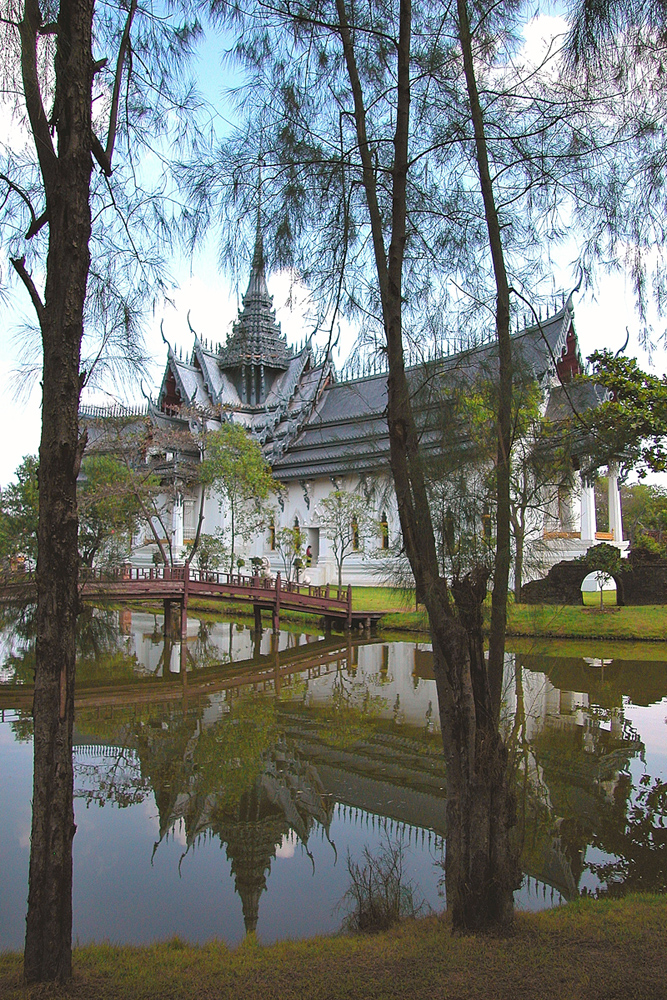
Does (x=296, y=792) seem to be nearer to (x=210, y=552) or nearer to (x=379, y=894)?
(x=379, y=894)

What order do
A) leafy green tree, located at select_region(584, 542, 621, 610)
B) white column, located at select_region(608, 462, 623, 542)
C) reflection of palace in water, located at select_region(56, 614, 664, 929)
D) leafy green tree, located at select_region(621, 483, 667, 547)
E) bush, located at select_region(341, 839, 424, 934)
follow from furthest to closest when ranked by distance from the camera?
white column, located at select_region(608, 462, 623, 542) < leafy green tree, located at select_region(621, 483, 667, 547) < leafy green tree, located at select_region(584, 542, 621, 610) < reflection of palace in water, located at select_region(56, 614, 664, 929) < bush, located at select_region(341, 839, 424, 934)

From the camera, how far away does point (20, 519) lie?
21.4 metres

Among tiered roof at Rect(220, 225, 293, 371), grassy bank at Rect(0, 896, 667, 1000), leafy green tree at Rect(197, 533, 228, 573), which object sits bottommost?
grassy bank at Rect(0, 896, 667, 1000)

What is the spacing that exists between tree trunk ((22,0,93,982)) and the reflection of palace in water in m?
2.26

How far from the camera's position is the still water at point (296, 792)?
520 centimetres

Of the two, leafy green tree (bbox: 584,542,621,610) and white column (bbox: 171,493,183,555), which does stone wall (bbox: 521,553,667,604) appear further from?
white column (bbox: 171,493,183,555)

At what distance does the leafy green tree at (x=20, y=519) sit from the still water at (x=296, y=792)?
7270 mm

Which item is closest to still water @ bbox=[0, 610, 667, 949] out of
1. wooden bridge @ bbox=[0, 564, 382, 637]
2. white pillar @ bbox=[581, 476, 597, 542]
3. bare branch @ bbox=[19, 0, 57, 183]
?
wooden bridge @ bbox=[0, 564, 382, 637]

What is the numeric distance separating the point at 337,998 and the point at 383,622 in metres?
Answer: 17.7

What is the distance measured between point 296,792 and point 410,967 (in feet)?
13.8

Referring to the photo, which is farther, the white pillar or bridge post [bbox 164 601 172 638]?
the white pillar

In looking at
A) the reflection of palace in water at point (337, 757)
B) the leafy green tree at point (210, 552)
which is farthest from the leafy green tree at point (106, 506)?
the reflection of palace in water at point (337, 757)

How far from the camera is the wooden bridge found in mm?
16812

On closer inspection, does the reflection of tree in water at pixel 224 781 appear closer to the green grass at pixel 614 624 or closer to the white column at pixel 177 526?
the green grass at pixel 614 624
